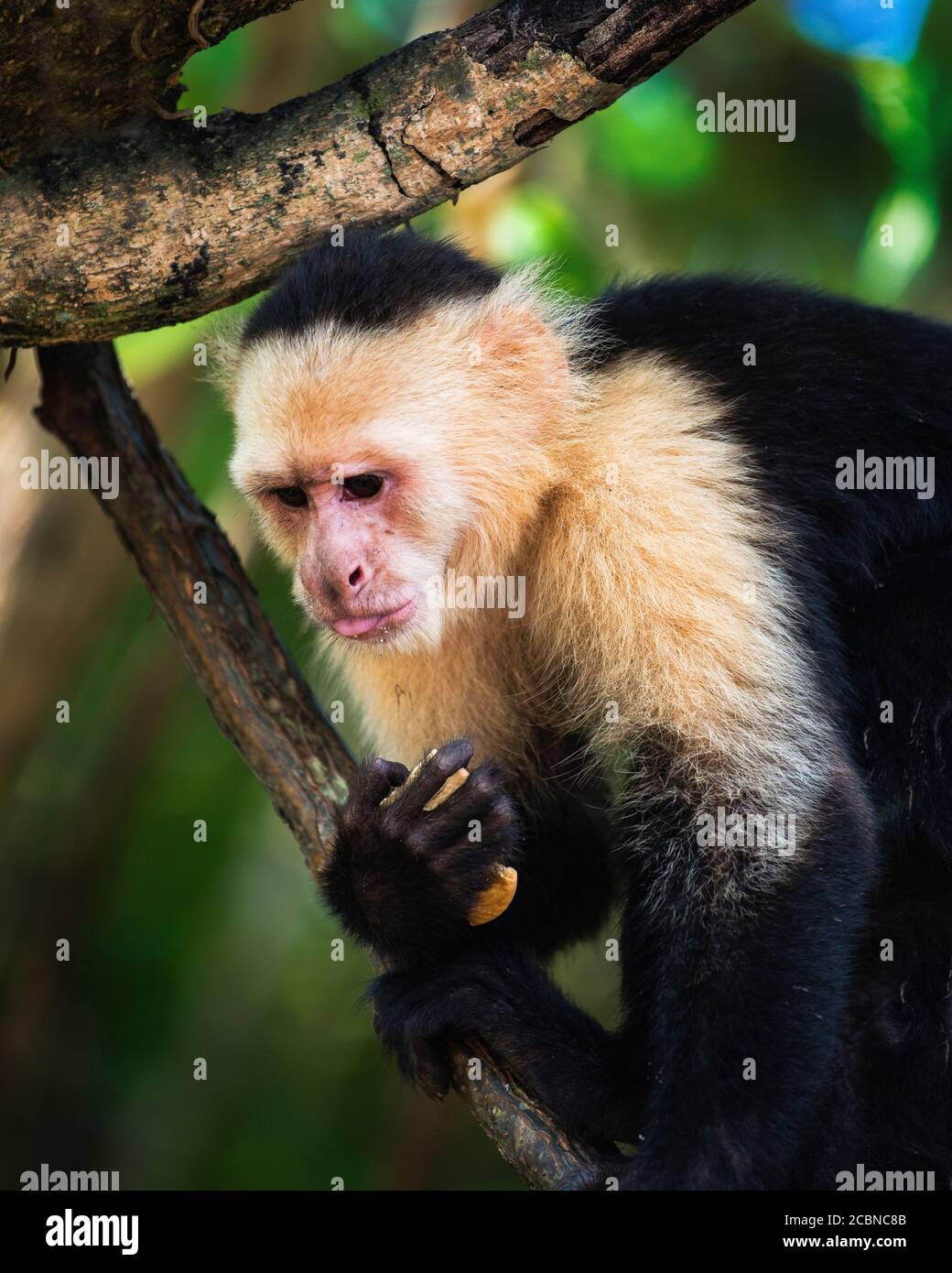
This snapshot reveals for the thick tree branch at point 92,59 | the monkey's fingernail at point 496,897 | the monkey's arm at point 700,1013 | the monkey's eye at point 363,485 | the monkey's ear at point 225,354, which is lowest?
the monkey's arm at point 700,1013

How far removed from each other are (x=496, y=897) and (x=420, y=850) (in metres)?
0.29

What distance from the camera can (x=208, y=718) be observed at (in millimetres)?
11102

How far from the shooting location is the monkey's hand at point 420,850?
427cm

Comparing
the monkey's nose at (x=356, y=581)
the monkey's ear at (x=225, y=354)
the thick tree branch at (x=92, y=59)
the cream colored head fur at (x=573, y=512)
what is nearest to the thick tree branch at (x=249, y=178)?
the thick tree branch at (x=92, y=59)

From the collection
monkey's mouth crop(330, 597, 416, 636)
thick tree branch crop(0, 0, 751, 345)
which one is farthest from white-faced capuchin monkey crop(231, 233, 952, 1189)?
thick tree branch crop(0, 0, 751, 345)

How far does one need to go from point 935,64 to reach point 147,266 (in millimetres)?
6080

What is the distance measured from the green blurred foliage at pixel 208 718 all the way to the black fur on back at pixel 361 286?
2718mm

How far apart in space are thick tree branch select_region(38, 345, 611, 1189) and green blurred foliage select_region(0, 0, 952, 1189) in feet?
7.81

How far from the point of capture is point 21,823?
10.2 m

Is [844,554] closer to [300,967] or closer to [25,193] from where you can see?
[25,193]

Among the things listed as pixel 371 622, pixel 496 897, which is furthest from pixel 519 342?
pixel 496 897

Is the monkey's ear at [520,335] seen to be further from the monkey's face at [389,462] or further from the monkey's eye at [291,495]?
the monkey's eye at [291,495]

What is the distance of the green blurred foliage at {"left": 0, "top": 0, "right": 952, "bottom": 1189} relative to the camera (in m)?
8.41

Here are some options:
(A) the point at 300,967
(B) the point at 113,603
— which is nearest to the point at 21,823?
(B) the point at 113,603
